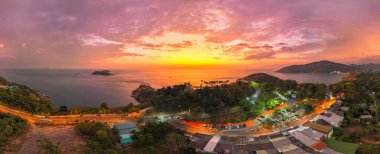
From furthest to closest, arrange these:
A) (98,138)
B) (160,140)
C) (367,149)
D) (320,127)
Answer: (320,127), (160,140), (98,138), (367,149)

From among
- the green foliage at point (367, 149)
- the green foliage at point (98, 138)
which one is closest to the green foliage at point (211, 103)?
the green foliage at point (98, 138)

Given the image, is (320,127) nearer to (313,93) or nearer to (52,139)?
(313,93)

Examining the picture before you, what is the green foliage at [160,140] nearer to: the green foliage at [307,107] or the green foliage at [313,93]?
the green foliage at [307,107]

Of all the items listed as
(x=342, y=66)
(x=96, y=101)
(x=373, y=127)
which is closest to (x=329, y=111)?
(x=373, y=127)

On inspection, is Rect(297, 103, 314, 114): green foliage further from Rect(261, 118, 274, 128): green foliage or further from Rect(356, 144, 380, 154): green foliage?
Rect(356, 144, 380, 154): green foliage

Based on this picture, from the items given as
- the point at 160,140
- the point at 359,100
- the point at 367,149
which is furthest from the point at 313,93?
the point at 160,140

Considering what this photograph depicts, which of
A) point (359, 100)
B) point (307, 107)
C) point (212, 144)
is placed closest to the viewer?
point (212, 144)
